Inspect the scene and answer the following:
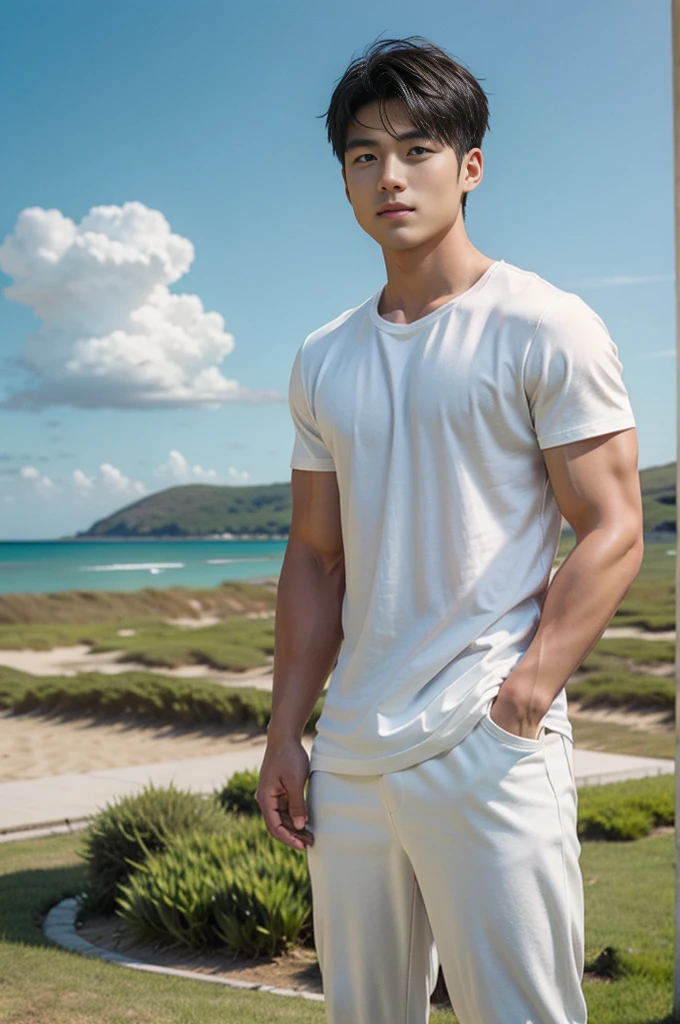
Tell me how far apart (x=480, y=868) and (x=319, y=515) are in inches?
22.0

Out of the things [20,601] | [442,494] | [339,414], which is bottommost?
[20,601]

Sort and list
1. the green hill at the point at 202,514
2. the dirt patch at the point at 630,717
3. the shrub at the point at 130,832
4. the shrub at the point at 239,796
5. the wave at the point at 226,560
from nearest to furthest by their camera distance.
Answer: the shrub at the point at 130,832 → the shrub at the point at 239,796 → the dirt patch at the point at 630,717 → the wave at the point at 226,560 → the green hill at the point at 202,514

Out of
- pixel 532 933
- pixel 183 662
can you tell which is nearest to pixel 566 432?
pixel 532 933

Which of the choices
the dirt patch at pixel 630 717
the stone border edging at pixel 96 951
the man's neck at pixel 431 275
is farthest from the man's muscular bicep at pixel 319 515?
the dirt patch at pixel 630 717

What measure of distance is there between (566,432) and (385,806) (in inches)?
20.0

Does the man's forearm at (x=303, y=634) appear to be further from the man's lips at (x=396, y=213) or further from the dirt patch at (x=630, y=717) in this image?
the dirt patch at (x=630, y=717)

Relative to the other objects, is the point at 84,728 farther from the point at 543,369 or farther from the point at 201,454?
the point at 201,454

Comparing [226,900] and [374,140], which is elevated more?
[374,140]

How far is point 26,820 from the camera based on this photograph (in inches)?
249

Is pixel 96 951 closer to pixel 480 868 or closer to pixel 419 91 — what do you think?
pixel 480 868

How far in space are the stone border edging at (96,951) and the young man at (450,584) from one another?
233 cm

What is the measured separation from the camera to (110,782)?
741 cm

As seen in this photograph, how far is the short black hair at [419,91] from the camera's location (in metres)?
1.51

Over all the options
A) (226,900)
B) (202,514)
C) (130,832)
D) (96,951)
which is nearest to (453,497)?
(226,900)
